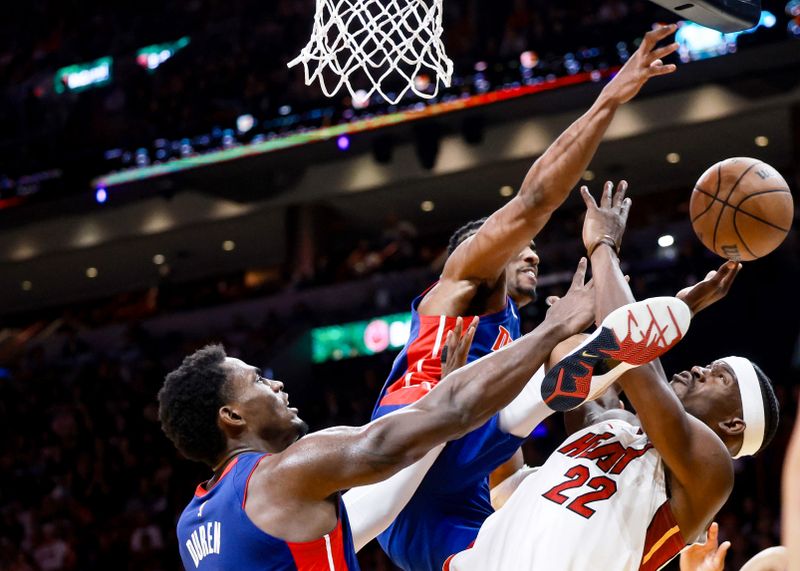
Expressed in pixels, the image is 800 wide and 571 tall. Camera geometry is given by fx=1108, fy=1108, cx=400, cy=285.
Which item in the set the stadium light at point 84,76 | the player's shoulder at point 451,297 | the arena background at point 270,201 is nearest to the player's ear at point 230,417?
the player's shoulder at point 451,297

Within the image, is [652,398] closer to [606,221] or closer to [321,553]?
[606,221]

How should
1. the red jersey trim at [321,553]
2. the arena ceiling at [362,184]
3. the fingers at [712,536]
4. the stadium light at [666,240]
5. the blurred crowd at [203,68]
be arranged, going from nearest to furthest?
the red jersey trim at [321,553], the fingers at [712,536], the stadium light at [666,240], the blurred crowd at [203,68], the arena ceiling at [362,184]

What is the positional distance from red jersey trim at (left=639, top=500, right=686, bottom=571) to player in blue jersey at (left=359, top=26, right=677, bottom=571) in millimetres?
477

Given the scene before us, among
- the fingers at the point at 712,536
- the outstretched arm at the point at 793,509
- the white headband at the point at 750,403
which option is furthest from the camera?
the fingers at the point at 712,536

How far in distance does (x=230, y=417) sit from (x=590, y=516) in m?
1.03

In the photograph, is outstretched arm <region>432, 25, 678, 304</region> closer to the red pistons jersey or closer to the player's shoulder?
the player's shoulder

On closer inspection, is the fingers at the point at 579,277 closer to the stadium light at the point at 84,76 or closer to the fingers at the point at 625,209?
the fingers at the point at 625,209

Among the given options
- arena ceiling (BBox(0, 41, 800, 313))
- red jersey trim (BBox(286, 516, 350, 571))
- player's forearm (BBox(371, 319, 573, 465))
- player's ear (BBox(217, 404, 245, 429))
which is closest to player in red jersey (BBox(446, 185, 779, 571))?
player's forearm (BBox(371, 319, 573, 465))

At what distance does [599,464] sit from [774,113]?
10.7 metres

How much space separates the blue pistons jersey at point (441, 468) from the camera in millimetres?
3551

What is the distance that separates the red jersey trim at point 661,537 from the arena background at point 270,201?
593 cm

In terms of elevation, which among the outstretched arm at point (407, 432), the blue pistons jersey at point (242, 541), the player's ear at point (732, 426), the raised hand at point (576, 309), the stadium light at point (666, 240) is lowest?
the player's ear at point (732, 426)

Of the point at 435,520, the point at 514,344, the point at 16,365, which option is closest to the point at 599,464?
the point at 514,344

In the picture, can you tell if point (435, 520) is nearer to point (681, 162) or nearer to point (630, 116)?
point (630, 116)
